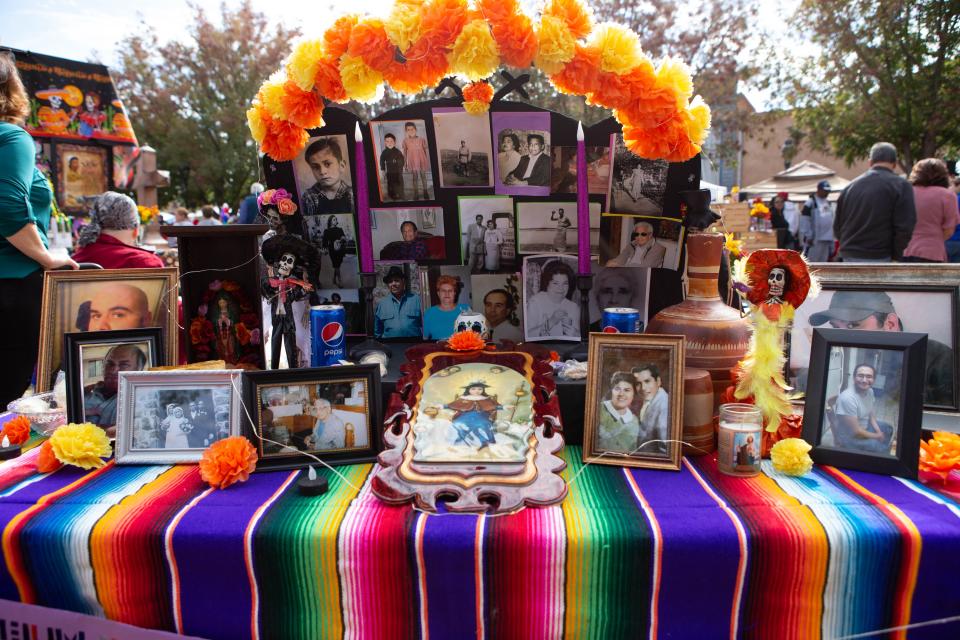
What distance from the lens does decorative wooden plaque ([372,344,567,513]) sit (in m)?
1.34

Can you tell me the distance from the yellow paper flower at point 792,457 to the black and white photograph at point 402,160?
1.37 m

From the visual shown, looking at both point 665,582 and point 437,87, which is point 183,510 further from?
point 437,87

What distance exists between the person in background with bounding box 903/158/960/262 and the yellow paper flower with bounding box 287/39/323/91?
14.7 feet

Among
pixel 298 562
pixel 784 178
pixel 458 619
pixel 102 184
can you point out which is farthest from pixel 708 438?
pixel 784 178

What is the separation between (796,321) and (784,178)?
17390mm

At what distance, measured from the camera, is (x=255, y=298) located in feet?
6.71

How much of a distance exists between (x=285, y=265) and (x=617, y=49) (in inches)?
47.2

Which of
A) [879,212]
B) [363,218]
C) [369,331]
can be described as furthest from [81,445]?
[879,212]

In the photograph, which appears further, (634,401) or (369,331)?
(369,331)

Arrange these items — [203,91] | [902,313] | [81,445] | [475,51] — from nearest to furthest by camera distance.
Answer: [81,445] → [902,313] → [475,51] → [203,91]

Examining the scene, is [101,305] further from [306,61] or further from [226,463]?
[306,61]

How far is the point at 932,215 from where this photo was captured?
15.1 ft

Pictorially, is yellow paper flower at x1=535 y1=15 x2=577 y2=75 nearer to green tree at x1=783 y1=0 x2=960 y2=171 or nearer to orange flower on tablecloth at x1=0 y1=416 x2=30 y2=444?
orange flower on tablecloth at x1=0 y1=416 x2=30 y2=444

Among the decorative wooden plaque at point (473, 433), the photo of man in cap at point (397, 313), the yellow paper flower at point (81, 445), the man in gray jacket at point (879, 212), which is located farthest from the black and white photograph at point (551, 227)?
the man in gray jacket at point (879, 212)
